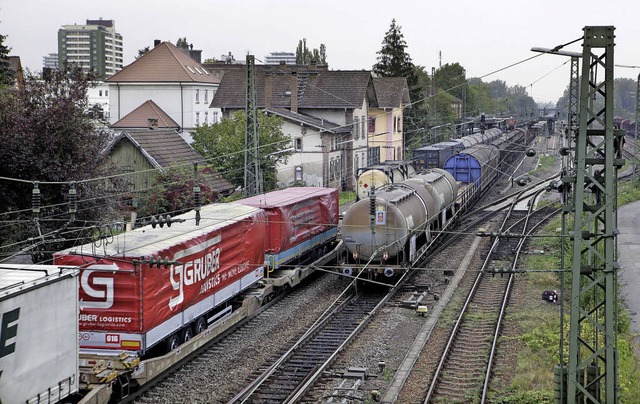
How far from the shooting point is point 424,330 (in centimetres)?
2252

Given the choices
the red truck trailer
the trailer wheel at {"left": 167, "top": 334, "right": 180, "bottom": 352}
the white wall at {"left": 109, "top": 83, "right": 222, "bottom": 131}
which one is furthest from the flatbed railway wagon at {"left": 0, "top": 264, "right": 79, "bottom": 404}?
the white wall at {"left": 109, "top": 83, "right": 222, "bottom": 131}

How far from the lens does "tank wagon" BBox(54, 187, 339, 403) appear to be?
54.3 feet

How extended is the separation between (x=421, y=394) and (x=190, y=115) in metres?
54.1

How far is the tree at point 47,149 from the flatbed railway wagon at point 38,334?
10881 millimetres

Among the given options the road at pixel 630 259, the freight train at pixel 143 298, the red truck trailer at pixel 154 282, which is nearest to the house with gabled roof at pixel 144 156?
the freight train at pixel 143 298

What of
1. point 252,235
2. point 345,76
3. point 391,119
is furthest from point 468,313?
point 391,119

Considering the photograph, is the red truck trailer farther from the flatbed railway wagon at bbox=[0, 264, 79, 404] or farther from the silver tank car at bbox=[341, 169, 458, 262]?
the silver tank car at bbox=[341, 169, 458, 262]

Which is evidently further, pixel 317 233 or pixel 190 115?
pixel 190 115

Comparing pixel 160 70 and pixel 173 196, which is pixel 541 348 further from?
pixel 160 70

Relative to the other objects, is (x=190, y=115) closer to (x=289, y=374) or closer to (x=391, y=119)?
(x=391, y=119)

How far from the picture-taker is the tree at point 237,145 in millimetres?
42000

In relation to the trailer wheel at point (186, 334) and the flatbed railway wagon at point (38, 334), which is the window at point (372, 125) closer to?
the trailer wheel at point (186, 334)

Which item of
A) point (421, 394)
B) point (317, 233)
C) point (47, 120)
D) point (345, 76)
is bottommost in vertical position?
point (421, 394)

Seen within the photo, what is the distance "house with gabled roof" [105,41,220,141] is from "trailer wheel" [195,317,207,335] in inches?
1871
